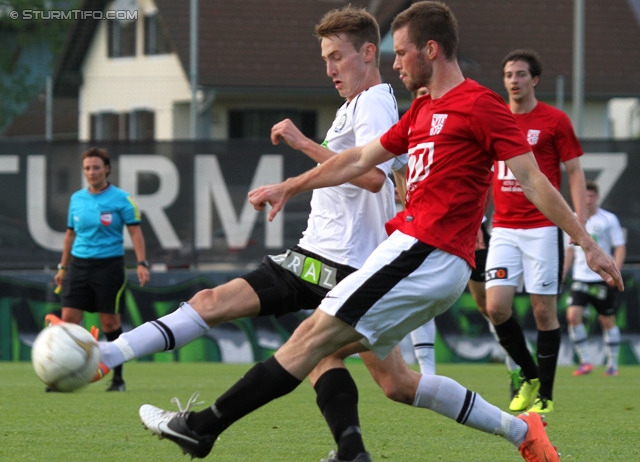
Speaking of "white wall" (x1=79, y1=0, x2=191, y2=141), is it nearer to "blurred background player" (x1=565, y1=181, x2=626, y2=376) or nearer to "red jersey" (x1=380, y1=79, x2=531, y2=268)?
"blurred background player" (x1=565, y1=181, x2=626, y2=376)

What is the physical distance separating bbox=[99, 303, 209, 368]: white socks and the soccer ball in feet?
0.35

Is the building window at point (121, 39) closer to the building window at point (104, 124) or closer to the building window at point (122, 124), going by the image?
the building window at point (122, 124)

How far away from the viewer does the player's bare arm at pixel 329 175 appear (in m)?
5.17

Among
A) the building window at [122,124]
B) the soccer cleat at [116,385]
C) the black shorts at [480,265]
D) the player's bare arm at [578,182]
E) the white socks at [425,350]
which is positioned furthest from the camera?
the building window at [122,124]

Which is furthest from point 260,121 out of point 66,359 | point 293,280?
point 66,359

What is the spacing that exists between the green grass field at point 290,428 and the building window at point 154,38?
16.6m

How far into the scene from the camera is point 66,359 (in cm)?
495

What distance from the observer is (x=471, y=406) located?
5434 mm

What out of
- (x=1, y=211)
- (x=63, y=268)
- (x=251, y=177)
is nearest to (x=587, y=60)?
(x=251, y=177)

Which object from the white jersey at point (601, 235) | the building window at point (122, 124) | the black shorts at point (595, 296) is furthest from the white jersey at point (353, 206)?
the building window at point (122, 124)

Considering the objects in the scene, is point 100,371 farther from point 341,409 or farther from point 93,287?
point 93,287

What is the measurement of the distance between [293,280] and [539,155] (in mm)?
3402

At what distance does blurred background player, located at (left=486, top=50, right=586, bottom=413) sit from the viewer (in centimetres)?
853

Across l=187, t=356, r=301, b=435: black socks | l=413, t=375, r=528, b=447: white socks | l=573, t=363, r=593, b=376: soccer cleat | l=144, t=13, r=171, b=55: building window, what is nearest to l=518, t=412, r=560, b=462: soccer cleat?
l=413, t=375, r=528, b=447: white socks
